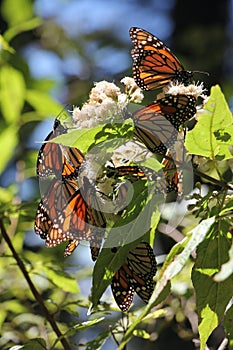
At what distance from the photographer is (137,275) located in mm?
835

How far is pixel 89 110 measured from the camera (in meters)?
0.80

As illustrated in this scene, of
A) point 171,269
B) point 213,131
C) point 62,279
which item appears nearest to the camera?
point 171,269

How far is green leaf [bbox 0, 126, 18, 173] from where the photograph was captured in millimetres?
1544

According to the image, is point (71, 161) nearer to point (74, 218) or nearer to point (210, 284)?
point (74, 218)

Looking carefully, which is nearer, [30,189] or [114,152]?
[114,152]

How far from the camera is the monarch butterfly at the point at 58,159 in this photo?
0.81m

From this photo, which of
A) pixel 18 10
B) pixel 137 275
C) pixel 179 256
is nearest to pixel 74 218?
pixel 137 275

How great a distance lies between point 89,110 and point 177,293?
743 mm

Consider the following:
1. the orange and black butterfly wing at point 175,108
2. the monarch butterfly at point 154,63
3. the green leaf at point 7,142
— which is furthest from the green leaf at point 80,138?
the green leaf at point 7,142

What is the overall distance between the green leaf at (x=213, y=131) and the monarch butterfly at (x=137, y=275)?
140mm

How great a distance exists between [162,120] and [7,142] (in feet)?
2.72

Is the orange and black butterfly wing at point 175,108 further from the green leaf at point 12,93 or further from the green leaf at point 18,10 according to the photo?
the green leaf at point 18,10

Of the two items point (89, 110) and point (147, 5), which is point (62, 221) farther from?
point (147, 5)

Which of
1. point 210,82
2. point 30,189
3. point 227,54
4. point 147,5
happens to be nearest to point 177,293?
point 30,189
